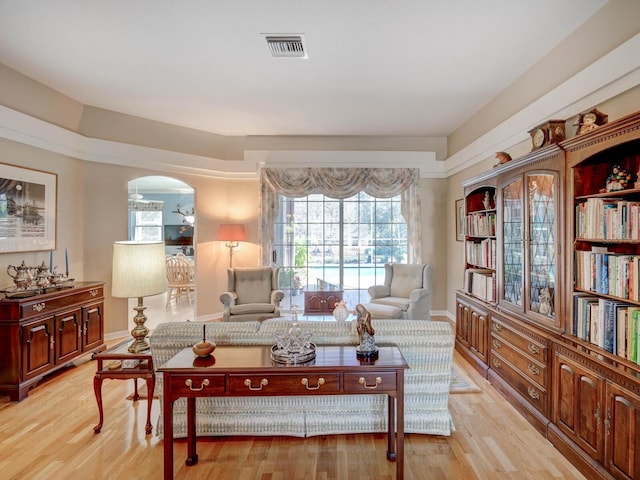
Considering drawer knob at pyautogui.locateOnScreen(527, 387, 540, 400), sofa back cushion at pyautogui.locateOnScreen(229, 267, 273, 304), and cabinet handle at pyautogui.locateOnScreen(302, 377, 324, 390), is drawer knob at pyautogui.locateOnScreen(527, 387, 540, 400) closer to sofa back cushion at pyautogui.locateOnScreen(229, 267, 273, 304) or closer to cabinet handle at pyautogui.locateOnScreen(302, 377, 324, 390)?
cabinet handle at pyautogui.locateOnScreen(302, 377, 324, 390)

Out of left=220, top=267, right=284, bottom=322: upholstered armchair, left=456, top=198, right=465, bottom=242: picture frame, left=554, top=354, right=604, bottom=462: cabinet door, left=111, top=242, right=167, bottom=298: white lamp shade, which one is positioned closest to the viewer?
left=554, top=354, right=604, bottom=462: cabinet door

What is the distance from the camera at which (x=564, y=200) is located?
8.10ft

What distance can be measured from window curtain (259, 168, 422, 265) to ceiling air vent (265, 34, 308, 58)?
9.22ft

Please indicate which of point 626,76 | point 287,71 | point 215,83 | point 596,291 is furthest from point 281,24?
point 596,291

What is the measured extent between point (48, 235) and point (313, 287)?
383 cm

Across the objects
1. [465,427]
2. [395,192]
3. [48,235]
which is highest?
[395,192]

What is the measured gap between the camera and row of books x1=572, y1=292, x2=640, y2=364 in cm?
195

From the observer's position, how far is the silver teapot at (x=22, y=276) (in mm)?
3398

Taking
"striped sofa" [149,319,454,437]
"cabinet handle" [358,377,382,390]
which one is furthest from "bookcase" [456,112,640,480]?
"cabinet handle" [358,377,382,390]

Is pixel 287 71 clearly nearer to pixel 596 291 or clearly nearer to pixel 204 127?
pixel 204 127

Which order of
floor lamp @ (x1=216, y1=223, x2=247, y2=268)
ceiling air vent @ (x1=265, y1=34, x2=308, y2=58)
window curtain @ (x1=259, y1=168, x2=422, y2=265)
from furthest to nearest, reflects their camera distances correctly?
window curtain @ (x1=259, y1=168, x2=422, y2=265) < floor lamp @ (x1=216, y1=223, x2=247, y2=268) < ceiling air vent @ (x1=265, y1=34, x2=308, y2=58)

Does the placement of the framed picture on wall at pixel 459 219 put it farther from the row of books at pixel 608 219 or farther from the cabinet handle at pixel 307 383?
the cabinet handle at pixel 307 383

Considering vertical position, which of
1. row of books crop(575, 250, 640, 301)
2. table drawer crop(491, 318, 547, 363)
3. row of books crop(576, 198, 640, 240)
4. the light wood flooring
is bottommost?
the light wood flooring

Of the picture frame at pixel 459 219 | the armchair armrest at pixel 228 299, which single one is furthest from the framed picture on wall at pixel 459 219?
the armchair armrest at pixel 228 299
